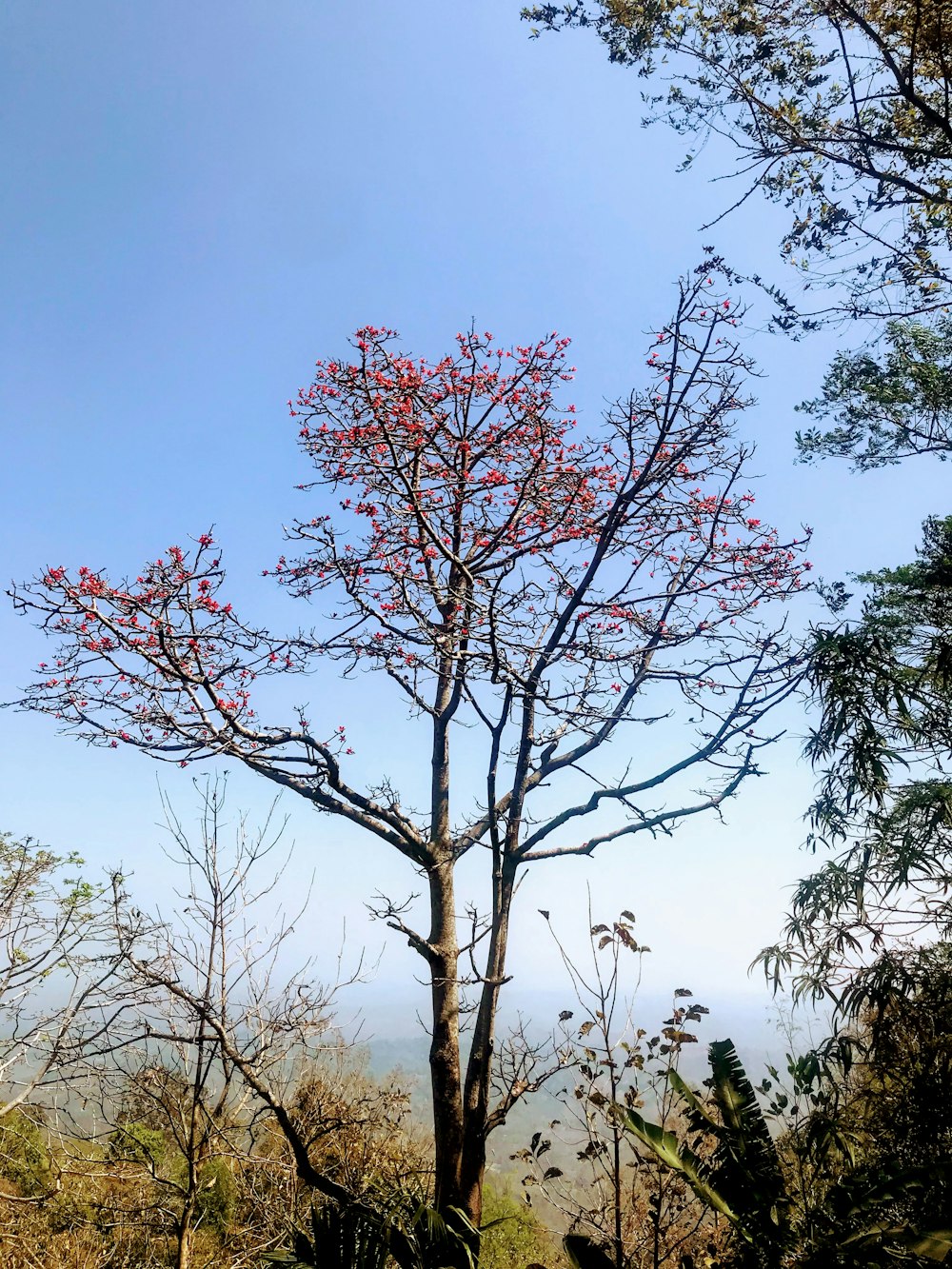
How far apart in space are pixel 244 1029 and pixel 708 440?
4837 millimetres

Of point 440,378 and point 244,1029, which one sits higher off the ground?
point 440,378

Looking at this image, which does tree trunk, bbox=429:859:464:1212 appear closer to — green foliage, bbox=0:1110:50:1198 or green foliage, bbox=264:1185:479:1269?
green foliage, bbox=264:1185:479:1269

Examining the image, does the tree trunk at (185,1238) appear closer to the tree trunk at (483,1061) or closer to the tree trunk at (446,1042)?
the tree trunk at (446,1042)

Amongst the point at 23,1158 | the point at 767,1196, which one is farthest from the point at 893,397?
the point at 23,1158

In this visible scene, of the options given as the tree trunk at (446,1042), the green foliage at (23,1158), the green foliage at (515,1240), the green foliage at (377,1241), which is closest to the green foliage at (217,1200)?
the green foliage at (23,1158)

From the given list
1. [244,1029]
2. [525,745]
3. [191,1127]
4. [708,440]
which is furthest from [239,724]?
[708,440]

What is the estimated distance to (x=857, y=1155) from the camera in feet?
15.9

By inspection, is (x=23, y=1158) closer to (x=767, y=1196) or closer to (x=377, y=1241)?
(x=377, y=1241)

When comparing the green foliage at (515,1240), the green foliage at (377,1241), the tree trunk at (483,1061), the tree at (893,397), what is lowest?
the green foliage at (515,1240)

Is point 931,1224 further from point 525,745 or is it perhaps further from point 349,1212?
point 525,745

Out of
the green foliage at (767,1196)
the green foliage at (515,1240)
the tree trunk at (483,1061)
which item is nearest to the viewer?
the green foliage at (767,1196)

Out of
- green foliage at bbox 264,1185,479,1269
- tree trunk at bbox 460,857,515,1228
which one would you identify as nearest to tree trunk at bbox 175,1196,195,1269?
green foliage at bbox 264,1185,479,1269

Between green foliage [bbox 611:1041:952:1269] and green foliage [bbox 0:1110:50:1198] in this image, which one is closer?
green foliage [bbox 611:1041:952:1269]

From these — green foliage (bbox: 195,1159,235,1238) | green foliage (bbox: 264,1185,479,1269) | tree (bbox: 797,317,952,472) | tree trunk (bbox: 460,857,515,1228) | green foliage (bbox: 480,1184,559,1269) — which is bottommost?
green foliage (bbox: 480,1184,559,1269)
